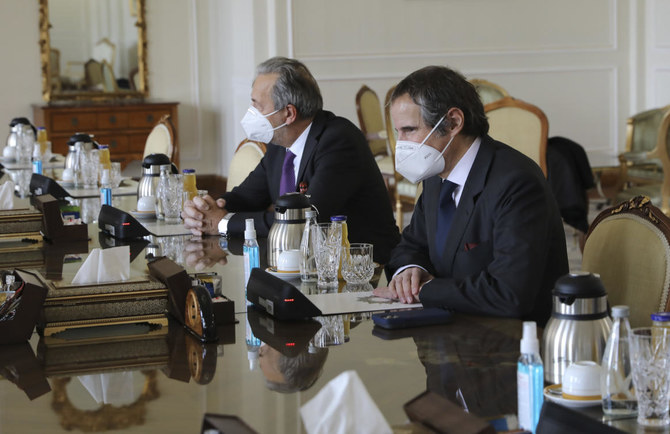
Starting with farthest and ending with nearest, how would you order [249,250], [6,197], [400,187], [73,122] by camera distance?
[73,122]
[400,187]
[6,197]
[249,250]

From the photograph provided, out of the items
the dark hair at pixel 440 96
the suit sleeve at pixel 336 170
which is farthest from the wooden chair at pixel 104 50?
the dark hair at pixel 440 96

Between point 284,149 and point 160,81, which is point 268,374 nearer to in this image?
point 284,149

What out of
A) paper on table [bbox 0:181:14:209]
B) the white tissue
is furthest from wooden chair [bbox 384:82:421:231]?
the white tissue

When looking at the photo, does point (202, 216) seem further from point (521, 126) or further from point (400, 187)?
point (400, 187)

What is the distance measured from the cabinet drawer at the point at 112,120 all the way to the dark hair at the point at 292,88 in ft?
16.6

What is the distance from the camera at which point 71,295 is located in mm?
2096

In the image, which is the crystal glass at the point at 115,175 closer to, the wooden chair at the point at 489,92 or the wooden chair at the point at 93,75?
the wooden chair at the point at 489,92

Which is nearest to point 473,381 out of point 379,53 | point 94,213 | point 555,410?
point 555,410

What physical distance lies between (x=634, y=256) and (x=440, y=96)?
0.60 metres

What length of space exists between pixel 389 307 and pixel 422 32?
247 inches

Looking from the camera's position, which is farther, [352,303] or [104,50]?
[104,50]

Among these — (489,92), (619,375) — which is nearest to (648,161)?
(489,92)

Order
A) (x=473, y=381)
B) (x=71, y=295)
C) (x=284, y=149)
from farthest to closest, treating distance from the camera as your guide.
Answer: (x=284, y=149)
(x=71, y=295)
(x=473, y=381)

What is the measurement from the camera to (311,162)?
11.4ft
